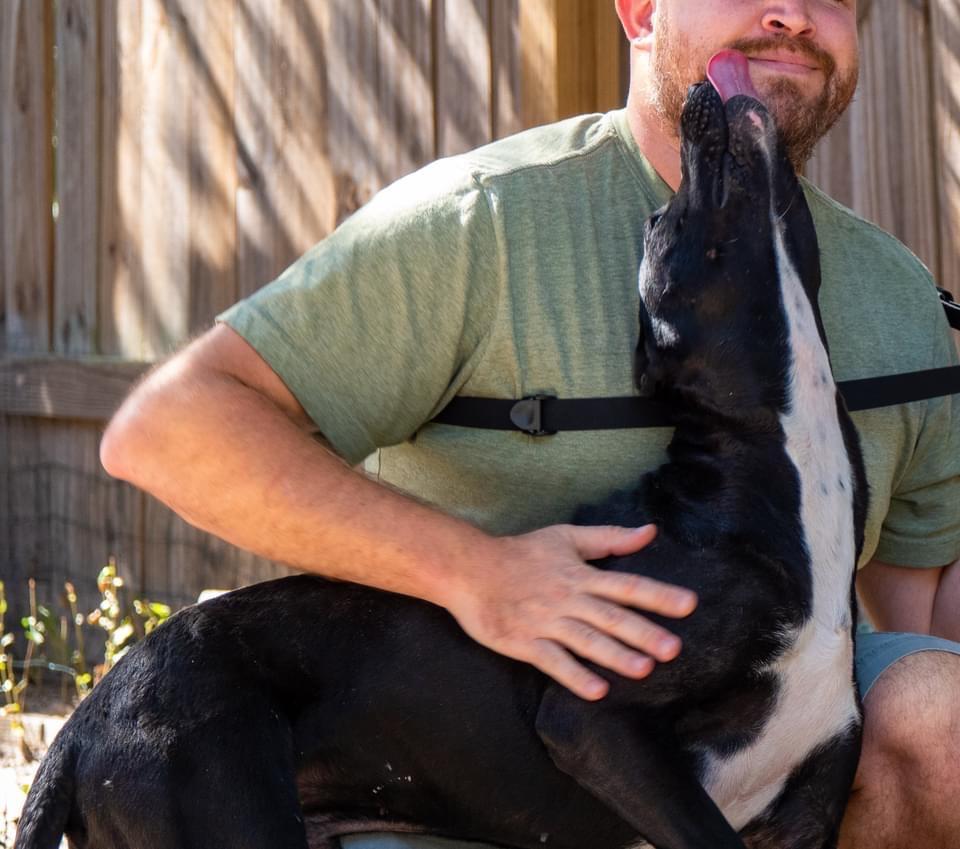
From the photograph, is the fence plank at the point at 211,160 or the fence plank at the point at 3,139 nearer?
the fence plank at the point at 211,160

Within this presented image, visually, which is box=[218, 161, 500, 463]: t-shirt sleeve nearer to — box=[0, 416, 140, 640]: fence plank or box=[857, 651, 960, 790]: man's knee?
box=[857, 651, 960, 790]: man's knee

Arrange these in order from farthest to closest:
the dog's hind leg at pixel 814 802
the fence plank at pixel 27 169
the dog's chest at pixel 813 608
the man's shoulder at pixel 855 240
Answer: the fence plank at pixel 27 169 → the man's shoulder at pixel 855 240 → the dog's hind leg at pixel 814 802 → the dog's chest at pixel 813 608

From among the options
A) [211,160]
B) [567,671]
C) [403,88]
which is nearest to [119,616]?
[211,160]

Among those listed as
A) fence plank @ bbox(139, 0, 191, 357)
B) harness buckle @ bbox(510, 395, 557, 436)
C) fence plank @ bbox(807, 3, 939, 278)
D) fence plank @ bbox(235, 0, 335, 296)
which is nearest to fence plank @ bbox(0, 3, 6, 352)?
fence plank @ bbox(139, 0, 191, 357)

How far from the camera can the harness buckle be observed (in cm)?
266

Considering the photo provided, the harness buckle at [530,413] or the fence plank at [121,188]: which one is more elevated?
the fence plank at [121,188]

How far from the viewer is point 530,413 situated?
2666 millimetres

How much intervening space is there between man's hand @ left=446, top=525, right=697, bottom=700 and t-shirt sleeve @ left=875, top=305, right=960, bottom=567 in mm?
874

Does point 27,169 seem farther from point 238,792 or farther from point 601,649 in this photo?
point 601,649

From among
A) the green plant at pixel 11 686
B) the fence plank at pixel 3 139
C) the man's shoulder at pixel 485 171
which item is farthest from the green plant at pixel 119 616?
the man's shoulder at pixel 485 171

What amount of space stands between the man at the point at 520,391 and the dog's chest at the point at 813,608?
9.2 inches

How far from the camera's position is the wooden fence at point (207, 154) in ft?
13.0

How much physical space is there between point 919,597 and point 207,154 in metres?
2.86

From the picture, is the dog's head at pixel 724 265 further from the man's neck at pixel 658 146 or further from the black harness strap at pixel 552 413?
the man's neck at pixel 658 146
